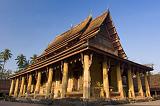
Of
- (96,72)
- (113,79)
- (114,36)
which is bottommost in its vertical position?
(113,79)

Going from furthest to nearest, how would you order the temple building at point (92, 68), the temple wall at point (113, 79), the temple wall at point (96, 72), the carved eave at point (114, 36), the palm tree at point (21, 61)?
1. the palm tree at point (21, 61)
2. the carved eave at point (114, 36)
3. the temple wall at point (113, 79)
4. the temple wall at point (96, 72)
5. the temple building at point (92, 68)

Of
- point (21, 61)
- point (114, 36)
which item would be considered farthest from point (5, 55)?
point (114, 36)

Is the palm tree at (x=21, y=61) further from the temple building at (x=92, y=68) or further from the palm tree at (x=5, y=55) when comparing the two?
the temple building at (x=92, y=68)

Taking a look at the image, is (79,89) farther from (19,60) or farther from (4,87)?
(19,60)

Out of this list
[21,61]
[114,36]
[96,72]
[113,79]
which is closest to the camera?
[96,72]

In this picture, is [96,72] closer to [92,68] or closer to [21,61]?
[92,68]

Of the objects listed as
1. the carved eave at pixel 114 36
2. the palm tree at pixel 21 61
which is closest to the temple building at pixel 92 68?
the carved eave at pixel 114 36

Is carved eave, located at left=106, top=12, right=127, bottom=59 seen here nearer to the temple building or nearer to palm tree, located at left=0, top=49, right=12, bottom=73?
the temple building

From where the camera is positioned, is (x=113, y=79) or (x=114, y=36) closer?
(x=113, y=79)

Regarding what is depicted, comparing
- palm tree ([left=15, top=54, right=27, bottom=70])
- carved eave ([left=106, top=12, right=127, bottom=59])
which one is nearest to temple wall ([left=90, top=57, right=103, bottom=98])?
carved eave ([left=106, top=12, right=127, bottom=59])

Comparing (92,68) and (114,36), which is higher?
(114,36)

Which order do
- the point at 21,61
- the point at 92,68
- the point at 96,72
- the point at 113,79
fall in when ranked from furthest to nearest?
the point at 21,61
the point at 113,79
the point at 96,72
the point at 92,68

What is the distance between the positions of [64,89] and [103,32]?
9.16 meters

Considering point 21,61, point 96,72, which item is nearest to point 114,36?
point 96,72
